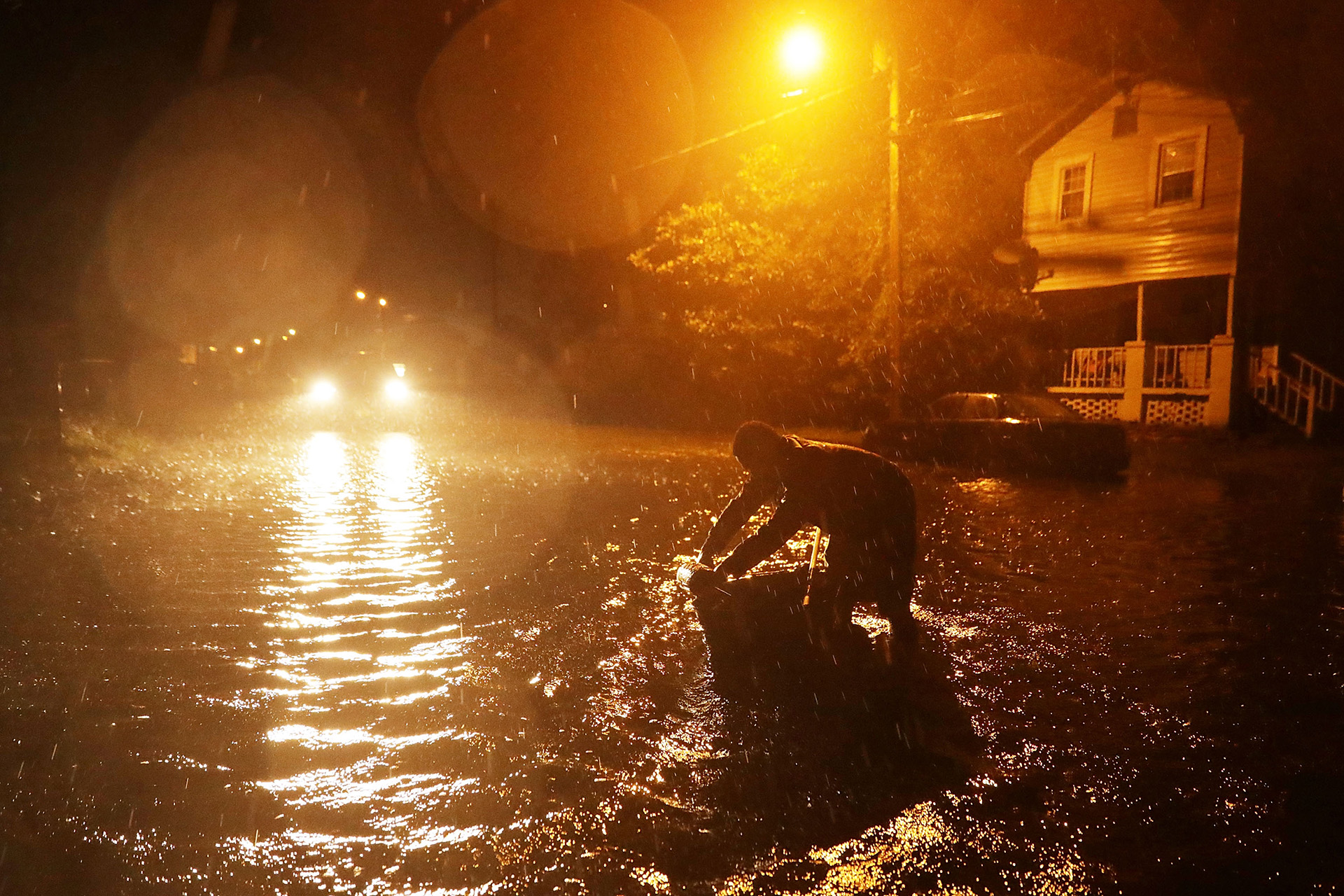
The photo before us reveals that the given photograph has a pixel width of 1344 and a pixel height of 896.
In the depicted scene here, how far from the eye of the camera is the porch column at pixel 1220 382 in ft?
69.2

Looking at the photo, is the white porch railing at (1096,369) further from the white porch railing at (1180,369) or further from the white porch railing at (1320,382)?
the white porch railing at (1320,382)

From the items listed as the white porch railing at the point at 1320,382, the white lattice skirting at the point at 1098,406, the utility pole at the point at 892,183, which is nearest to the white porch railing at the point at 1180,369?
the white lattice skirting at the point at 1098,406

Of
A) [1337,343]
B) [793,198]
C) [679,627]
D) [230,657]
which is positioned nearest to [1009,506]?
[679,627]

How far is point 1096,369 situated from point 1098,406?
1034 millimetres

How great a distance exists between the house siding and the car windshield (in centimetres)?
898

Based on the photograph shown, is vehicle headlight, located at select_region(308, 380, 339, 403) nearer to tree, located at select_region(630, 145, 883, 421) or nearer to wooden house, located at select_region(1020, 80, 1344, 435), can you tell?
tree, located at select_region(630, 145, 883, 421)

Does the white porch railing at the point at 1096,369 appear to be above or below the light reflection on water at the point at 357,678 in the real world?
above

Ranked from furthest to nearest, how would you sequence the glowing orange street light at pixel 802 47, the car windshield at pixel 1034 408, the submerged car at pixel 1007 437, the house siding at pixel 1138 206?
1. the house siding at pixel 1138 206
2. the glowing orange street light at pixel 802 47
3. the car windshield at pixel 1034 408
4. the submerged car at pixel 1007 437

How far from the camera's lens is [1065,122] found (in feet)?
84.0

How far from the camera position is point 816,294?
23.5 metres

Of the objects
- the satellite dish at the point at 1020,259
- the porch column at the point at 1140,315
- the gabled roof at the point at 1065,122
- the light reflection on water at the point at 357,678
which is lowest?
the light reflection on water at the point at 357,678

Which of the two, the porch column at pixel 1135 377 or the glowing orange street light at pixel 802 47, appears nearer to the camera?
the glowing orange street light at pixel 802 47

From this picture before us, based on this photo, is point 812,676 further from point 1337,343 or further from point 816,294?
point 1337,343

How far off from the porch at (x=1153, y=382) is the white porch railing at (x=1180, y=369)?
0.05 ft
